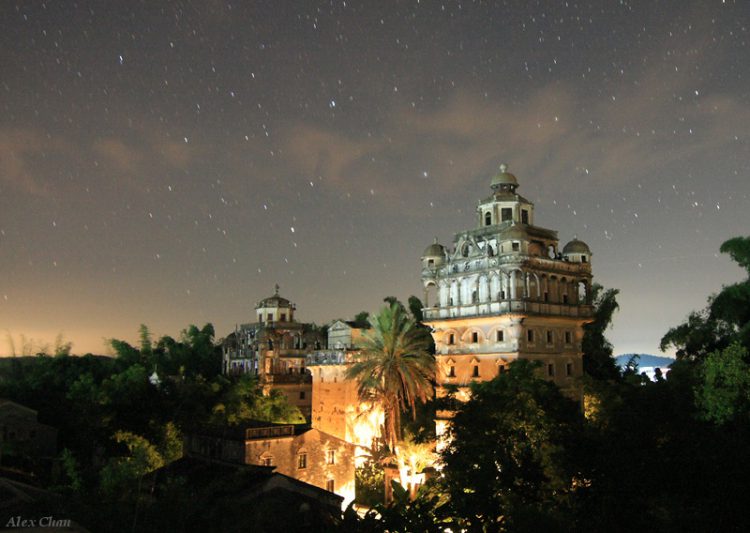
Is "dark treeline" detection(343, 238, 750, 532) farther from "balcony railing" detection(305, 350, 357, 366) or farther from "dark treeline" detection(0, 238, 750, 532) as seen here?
"balcony railing" detection(305, 350, 357, 366)

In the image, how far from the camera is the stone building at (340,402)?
48.6 meters

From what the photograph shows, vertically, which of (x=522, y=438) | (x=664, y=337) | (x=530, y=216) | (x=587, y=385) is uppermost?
(x=530, y=216)

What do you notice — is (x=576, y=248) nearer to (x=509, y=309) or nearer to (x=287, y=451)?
(x=509, y=309)

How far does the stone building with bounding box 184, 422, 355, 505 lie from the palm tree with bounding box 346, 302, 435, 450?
355cm

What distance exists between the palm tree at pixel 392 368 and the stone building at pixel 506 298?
248cm

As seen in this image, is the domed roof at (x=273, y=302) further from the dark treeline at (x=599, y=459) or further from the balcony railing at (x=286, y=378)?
the dark treeline at (x=599, y=459)

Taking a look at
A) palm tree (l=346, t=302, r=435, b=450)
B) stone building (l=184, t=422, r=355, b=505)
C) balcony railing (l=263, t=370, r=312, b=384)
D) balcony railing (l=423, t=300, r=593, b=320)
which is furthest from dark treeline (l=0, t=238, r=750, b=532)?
A: balcony railing (l=263, t=370, r=312, b=384)

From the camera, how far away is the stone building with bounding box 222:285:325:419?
62.2 metres

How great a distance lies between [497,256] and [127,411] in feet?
98.1

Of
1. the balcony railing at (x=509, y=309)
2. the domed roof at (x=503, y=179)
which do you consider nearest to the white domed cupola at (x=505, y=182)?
the domed roof at (x=503, y=179)

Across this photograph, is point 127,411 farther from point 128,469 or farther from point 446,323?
point 446,323

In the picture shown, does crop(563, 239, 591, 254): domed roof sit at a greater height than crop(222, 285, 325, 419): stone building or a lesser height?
greater

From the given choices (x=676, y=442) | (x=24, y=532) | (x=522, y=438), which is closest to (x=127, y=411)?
(x=522, y=438)

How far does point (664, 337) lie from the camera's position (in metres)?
44.2
